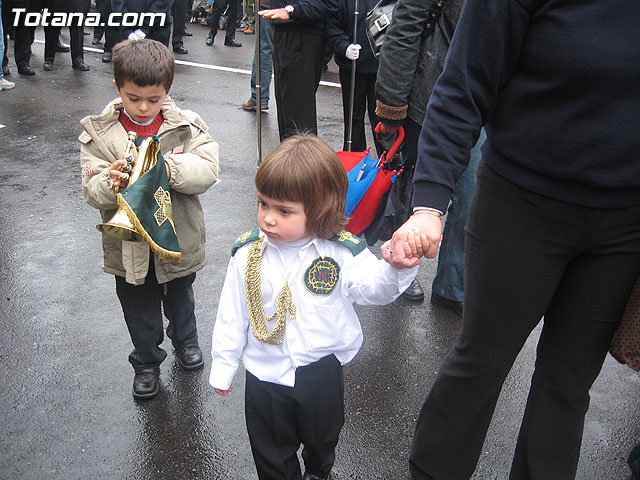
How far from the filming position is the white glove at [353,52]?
4352 millimetres

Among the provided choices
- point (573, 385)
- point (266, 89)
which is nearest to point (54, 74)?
point (266, 89)

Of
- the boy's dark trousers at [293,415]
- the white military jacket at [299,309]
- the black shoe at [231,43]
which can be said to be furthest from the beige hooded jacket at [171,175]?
the black shoe at [231,43]

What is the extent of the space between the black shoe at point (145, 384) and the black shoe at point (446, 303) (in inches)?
65.0

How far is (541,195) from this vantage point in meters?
1.82

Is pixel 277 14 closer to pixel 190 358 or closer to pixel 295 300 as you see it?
pixel 190 358

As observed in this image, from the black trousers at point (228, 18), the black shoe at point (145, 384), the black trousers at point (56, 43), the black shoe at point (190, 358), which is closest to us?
the black shoe at point (145, 384)

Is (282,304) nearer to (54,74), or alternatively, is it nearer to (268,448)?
(268,448)

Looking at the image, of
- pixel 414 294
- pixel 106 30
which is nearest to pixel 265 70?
pixel 106 30

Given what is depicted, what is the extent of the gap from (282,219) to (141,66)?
94 centimetres

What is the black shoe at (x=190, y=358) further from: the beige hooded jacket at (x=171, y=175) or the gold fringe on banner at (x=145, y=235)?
the gold fringe on banner at (x=145, y=235)

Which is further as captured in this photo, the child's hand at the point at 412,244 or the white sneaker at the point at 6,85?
the white sneaker at the point at 6,85

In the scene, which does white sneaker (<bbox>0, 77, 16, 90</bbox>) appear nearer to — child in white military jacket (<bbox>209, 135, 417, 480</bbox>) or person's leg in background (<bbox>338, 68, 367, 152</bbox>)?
person's leg in background (<bbox>338, 68, 367, 152</bbox>)

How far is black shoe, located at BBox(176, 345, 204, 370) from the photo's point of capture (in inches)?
122

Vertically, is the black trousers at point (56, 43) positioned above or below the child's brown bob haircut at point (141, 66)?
below
